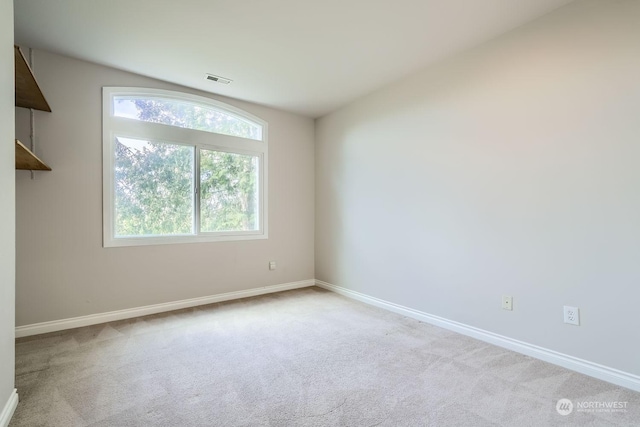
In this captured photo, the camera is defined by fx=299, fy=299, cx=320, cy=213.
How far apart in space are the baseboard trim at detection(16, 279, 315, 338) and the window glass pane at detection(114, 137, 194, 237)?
2.66ft

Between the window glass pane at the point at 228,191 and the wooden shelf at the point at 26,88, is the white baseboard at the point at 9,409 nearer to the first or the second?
the wooden shelf at the point at 26,88

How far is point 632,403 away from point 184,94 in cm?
458

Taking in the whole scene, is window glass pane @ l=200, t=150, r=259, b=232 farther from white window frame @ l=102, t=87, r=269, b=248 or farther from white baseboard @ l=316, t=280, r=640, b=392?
white baseboard @ l=316, t=280, r=640, b=392

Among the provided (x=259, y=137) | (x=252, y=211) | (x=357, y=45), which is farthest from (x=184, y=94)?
(x=357, y=45)

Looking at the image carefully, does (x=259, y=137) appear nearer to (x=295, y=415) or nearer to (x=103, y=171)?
(x=103, y=171)

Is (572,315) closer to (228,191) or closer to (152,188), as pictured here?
(228,191)

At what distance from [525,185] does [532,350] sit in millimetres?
Answer: 1280

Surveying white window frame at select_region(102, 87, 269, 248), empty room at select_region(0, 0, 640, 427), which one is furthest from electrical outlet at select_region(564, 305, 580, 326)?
white window frame at select_region(102, 87, 269, 248)

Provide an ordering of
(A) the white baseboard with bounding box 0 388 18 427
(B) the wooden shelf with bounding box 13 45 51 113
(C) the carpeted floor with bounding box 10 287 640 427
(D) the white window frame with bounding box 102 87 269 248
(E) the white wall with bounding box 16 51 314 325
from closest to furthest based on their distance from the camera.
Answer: (A) the white baseboard with bounding box 0 388 18 427
(C) the carpeted floor with bounding box 10 287 640 427
(B) the wooden shelf with bounding box 13 45 51 113
(E) the white wall with bounding box 16 51 314 325
(D) the white window frame with bounding box 102 87 269 248

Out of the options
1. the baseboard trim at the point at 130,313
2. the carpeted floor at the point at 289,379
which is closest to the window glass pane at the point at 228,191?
the baseboard trim at the point at 130,313

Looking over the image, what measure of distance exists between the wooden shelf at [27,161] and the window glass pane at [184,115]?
0.89 meters

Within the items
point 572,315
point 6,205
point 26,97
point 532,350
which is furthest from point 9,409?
point 572,315

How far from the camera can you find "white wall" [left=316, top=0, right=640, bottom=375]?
6.40ft

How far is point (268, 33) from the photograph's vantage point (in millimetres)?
2475
